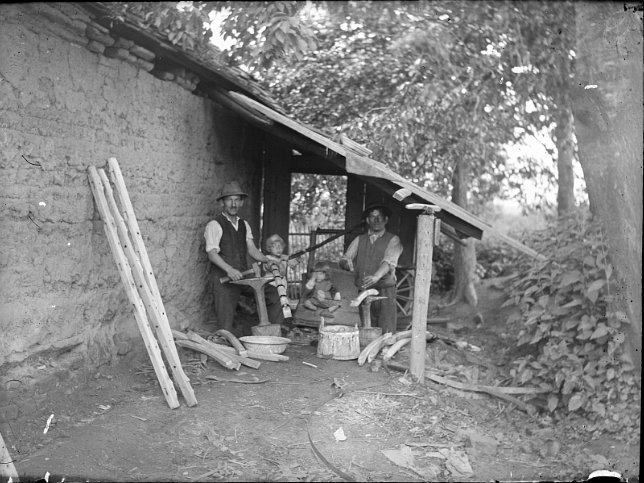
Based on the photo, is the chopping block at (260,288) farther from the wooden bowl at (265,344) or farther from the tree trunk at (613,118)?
the tree trunk at (613,118)

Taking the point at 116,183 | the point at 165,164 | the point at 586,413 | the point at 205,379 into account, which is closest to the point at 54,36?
the point at 116,183

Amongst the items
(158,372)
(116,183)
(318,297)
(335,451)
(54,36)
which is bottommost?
(335,451)

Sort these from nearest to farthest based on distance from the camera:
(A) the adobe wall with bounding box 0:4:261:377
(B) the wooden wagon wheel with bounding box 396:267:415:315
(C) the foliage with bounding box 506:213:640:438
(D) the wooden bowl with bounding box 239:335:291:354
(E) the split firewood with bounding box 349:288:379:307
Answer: (A) the adobe wall with bounding box 0:4:261:377
(C) the foliage with bounding box 506:213:640:438
(D) the wooden bowl with bounding box 239:335:291:354
(E) the split firewood with bounding box 349:288:379:307
(B) the wooden wagon wheel with bounding box 396:267:415:315

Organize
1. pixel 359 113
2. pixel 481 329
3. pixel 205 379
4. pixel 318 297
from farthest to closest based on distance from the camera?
pixel 359 113, pixel 481 329, pixel 318 297, pixel 205 379

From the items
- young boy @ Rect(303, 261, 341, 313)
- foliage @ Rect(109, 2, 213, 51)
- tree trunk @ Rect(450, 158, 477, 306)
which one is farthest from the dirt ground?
tree trunk @ Rect(450, 158, 477, 306)

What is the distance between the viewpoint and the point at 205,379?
631 cm

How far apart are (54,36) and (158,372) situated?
9.50ft

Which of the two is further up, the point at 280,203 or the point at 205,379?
the point at 280,203

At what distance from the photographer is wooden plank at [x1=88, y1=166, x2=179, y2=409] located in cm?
544

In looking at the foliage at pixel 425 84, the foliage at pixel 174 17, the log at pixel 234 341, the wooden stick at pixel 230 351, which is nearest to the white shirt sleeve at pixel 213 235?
the log at pixel 234 341

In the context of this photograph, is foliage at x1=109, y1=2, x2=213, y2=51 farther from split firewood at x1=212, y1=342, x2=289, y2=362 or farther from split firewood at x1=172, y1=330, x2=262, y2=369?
split firewood at x1=212, y1=342, x2=289, y2=362

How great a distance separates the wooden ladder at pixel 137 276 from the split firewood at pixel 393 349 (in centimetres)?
245

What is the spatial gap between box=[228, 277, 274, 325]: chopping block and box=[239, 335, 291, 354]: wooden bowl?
0.48 m

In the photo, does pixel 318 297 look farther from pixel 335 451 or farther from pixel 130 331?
pixel 335 451
